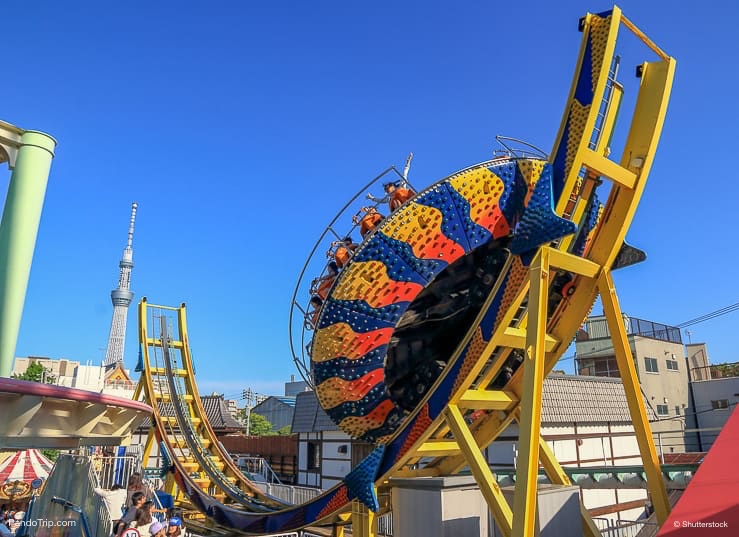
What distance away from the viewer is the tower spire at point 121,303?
106 m

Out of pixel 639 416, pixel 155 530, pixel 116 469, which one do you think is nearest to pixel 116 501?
pixel 155 530

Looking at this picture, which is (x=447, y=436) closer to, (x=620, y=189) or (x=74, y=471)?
(x=620, y=189)

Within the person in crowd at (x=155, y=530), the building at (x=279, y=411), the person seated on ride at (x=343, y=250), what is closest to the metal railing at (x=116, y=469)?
the person in crowd at (x=155, y=530)

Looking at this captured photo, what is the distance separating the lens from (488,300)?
6168mm

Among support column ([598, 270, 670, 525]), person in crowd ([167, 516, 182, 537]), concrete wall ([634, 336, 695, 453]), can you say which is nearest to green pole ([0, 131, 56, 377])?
person in crowd ([167, 516, 182, 537])

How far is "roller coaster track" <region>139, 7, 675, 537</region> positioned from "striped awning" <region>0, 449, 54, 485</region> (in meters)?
9.03

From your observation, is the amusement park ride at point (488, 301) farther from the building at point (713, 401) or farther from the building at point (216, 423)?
the building at point (713, 401)

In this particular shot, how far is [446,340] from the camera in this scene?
768 centimetres

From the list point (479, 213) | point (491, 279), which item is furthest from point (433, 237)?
point (491, 279)

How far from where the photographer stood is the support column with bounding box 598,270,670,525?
218 inches

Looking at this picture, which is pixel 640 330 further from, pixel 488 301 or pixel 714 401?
pixel 488 301

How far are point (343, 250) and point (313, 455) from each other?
42.7ft

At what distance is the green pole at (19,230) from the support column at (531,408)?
4.41 metres
